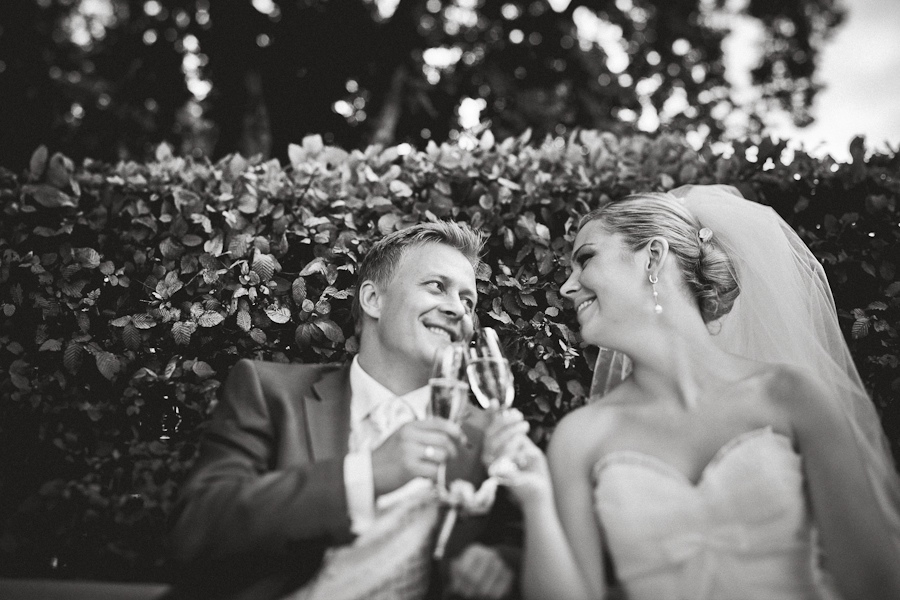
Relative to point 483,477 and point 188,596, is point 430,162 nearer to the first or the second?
point 483,477

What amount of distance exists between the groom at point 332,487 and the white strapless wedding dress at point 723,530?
52cm

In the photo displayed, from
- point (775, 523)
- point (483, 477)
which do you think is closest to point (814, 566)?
point (775, 523)

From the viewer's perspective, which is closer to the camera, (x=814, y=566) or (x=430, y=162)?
(x=814, y=566)

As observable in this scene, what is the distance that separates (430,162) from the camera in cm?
447

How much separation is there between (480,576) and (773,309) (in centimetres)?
198

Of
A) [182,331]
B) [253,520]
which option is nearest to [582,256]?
[253,520]

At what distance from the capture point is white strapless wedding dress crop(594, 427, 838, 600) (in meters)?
2.53

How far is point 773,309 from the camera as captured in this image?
3334 millimetres

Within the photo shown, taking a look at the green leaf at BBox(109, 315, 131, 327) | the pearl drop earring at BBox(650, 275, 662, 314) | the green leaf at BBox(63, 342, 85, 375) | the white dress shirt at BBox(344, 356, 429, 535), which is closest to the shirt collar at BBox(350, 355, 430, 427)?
the white dress shirt at BBox(344, 356, 429, 535)

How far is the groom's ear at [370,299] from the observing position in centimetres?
354

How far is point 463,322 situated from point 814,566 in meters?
1.73

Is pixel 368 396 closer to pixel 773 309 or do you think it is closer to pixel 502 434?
pixel 502 434

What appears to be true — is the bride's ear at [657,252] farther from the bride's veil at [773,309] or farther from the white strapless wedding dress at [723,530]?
the white strapless wedding dress at [723,530]

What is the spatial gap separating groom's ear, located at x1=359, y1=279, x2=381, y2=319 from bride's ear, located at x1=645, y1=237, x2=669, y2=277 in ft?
4.42
